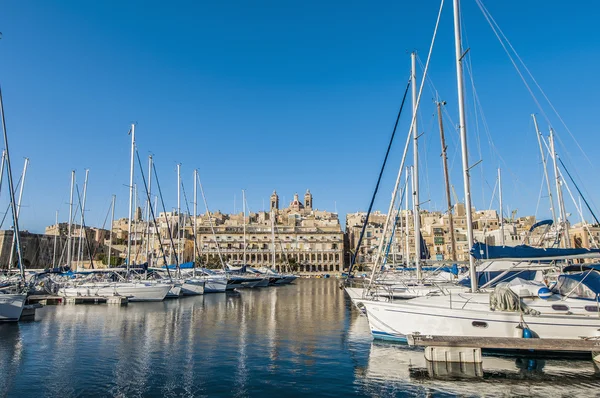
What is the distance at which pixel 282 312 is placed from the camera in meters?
28.8

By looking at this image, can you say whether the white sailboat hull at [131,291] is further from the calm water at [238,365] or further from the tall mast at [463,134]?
the tall mast at [463,134]

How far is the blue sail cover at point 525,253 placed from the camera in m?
14.9

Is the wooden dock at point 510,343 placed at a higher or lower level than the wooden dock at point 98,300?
higher

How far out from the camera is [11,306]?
22.5 metres

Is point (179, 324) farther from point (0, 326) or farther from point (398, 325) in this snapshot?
point (398, 325)

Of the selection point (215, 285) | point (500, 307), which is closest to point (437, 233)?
point (215, 285)

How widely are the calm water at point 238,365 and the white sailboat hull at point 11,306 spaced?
4.07 ft

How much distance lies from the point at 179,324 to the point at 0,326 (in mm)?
8634

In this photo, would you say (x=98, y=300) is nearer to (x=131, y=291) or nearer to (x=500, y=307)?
(x=131, y=291)

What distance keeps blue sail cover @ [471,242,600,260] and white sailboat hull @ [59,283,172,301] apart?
27649 millimetres

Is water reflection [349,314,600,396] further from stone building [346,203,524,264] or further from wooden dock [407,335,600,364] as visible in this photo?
stone building [346,203,524,264]

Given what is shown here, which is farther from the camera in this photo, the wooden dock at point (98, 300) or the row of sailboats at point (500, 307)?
the wooden dock at point (98, 300)

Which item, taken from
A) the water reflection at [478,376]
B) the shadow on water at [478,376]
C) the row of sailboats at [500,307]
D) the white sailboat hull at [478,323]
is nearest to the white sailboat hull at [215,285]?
the row of sailboats at [500,307]

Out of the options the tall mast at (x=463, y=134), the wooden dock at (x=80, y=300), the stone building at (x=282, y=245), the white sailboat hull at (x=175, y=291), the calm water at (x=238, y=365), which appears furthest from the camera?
the stone building at (x=282, y=245)
